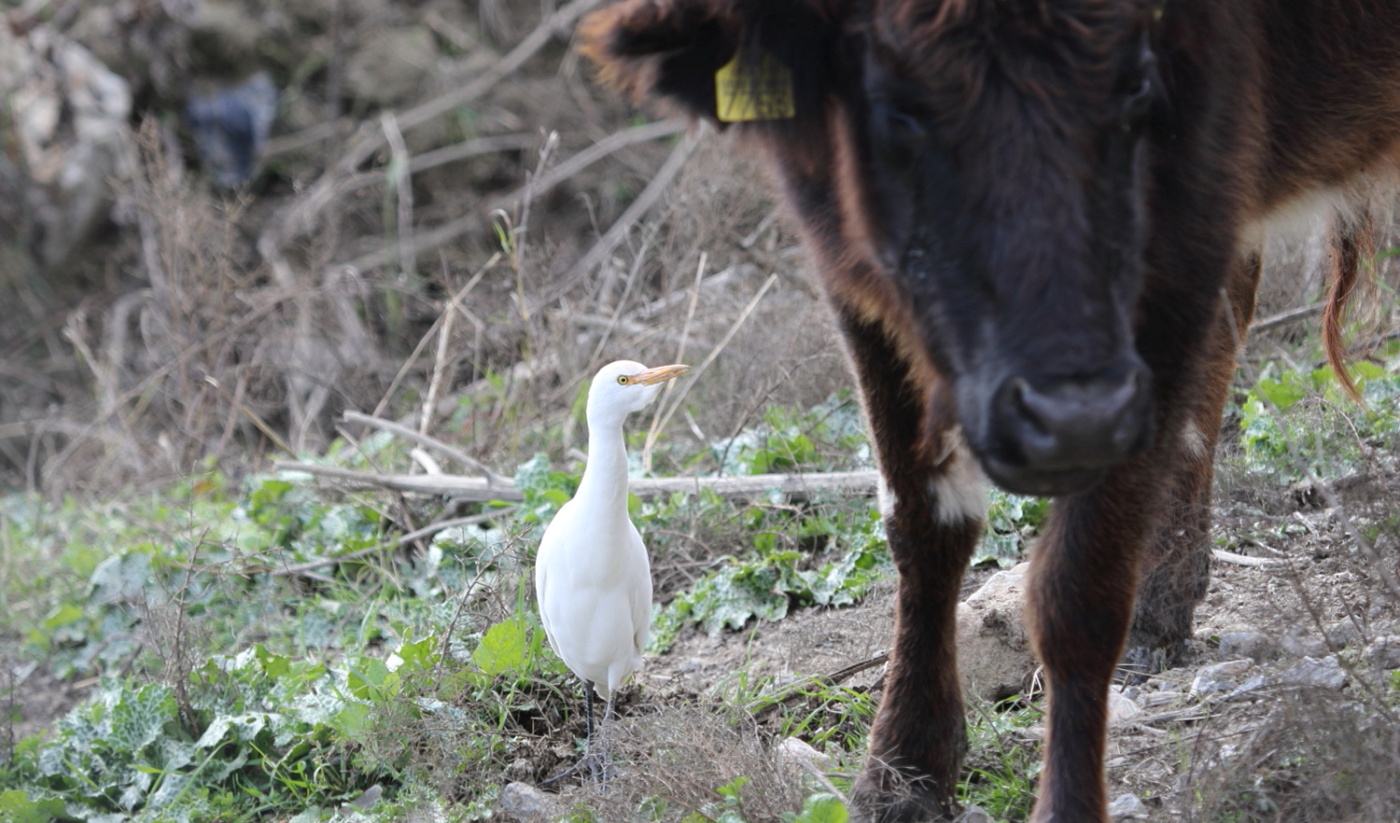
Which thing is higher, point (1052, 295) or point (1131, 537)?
point (1052, 295)

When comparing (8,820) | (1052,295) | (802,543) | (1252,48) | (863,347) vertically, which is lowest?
(8,820)

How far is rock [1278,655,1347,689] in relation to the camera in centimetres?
268

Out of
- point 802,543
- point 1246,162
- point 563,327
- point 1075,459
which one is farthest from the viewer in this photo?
point 563,327

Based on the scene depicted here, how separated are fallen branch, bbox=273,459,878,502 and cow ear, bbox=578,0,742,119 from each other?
1910 mm

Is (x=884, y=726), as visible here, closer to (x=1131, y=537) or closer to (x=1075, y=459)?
(x=1131, y=537)

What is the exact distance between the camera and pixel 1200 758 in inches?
109

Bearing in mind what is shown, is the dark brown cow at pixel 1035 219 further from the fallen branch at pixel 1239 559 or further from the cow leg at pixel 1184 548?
the fallen branch at pixel 1239 559

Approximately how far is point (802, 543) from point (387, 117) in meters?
6.24

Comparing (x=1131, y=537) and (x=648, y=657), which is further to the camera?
(x=648, y=657)

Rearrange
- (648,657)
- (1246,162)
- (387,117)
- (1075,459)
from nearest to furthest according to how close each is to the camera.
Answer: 1. (1075,459)
2. (1246,162)
3. (648,657)
4. (387,117)

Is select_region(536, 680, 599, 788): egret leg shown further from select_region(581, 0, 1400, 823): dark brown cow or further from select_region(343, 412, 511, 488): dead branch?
select_region(343, 412, 511, 488): dead branch

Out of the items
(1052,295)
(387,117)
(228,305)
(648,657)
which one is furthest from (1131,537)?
(387,117)

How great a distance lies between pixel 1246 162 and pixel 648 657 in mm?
2440

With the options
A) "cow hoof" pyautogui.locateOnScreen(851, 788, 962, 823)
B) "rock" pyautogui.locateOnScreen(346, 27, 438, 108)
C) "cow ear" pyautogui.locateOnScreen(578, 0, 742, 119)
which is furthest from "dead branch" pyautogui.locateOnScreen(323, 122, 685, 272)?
"cow hoof" pyautogui.locateOnScreen(851, 788, 962, 823)
